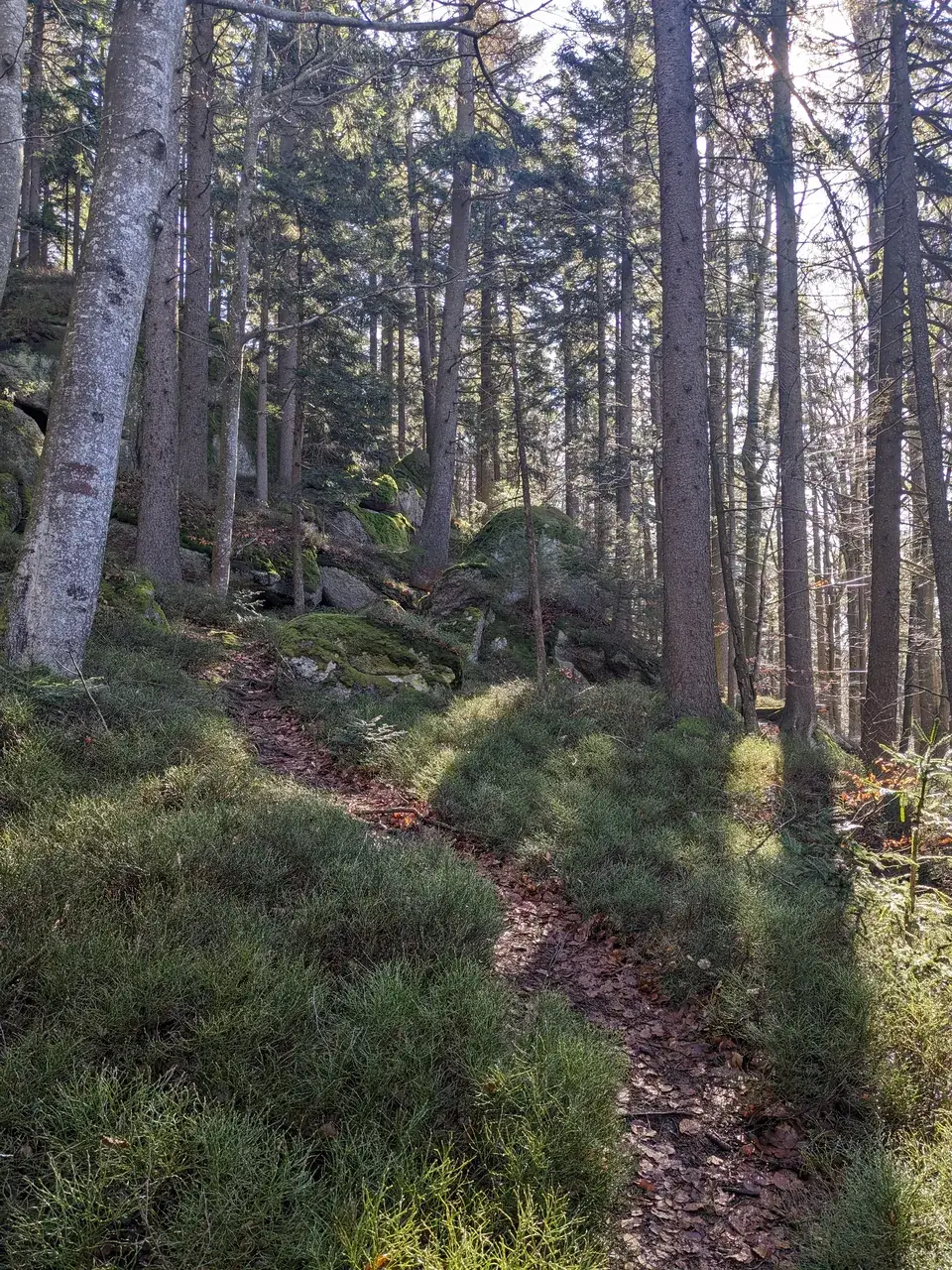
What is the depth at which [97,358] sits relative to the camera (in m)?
4.86

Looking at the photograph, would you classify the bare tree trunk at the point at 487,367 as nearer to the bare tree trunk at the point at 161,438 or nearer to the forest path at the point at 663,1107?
the bare tree trunk at the point at 161,438

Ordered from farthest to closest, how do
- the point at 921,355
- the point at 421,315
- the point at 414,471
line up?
the point at 414,471
the point at 421,315
the point at 921,355

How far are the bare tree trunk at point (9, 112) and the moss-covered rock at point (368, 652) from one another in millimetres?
4486

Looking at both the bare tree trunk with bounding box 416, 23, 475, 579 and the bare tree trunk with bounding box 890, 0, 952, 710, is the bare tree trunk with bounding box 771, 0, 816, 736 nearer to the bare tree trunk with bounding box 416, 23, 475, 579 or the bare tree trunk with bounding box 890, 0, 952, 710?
the bare tree trunk with bounding box 890, 0, 952, 710

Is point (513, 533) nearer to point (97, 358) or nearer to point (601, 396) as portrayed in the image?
point (601, 396)

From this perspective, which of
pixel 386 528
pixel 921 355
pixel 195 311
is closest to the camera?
pixel 921 355

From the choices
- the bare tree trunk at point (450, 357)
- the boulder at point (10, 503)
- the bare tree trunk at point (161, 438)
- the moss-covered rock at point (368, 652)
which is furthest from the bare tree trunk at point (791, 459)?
the boulder at point (10, 503)

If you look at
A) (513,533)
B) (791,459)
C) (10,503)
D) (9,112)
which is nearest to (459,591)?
(513,533)

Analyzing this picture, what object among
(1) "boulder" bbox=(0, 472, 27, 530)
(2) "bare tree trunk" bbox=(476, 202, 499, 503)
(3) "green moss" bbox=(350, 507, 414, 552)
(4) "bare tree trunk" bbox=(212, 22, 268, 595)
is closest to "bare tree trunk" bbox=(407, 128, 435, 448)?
(2) "bare tree trunk" bbox=(476, 202, 499, 503)

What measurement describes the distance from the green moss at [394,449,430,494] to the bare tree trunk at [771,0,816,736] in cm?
1301

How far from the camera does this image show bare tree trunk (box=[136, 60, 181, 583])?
10422mm

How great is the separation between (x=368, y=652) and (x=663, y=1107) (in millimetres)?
6265

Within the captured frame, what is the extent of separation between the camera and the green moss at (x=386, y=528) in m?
18.4

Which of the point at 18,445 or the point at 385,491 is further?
the point at 385,491
